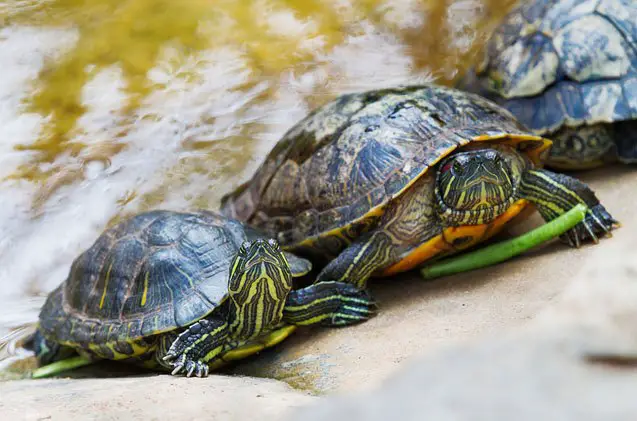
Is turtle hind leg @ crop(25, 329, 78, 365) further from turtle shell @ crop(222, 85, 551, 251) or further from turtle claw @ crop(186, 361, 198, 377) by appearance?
turtle shell @ crop(222, 85, 551, 251)

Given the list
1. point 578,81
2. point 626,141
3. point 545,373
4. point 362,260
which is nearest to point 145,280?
point 362,260

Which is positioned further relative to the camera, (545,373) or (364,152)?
(364,152)

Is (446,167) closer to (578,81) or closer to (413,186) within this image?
(413,186)

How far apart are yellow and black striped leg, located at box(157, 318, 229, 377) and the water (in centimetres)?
151

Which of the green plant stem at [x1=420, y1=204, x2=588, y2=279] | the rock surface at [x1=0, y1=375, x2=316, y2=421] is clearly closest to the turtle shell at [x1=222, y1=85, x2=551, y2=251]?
the green plant stem at [x1=420, y1=204, x2=588, y2=279]

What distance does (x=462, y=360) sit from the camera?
1142 millimetres

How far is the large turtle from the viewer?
4.85m

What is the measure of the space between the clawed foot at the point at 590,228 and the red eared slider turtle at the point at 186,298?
126 cm

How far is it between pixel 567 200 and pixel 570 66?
4.35 ft

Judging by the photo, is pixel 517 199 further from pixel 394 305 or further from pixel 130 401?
pixel 130 401

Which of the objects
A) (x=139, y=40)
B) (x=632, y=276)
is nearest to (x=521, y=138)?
(x=632, y=276)

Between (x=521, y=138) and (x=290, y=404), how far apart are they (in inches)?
98.4

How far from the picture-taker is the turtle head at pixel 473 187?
3881 mm

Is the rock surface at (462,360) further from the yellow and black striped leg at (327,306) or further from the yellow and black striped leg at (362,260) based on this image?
the yellow and black striped leg at (362,260)
